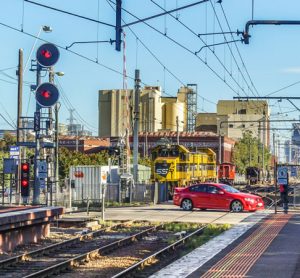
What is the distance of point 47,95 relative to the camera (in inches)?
1041

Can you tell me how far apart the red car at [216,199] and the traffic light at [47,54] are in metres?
12.9

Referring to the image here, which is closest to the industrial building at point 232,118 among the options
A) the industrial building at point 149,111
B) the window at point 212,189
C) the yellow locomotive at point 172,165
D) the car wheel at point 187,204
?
the industrial building at point 149,111

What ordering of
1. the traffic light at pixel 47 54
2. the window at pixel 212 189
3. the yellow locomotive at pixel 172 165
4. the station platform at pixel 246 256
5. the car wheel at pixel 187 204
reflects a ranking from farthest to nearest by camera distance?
the yellow locomotive at pixel 172 165 → the car wheel at pixel 187 204 → the window at pixel 212 189 → the traffic light at pixel 47 54 → the station platform at pixel 246 256

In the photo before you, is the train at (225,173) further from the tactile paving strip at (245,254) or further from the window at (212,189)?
the tactile paving strip at (245,254)

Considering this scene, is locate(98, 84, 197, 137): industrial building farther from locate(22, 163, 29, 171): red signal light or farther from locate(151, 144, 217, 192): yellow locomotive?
locate(22, 163, 29, 171): red signal light

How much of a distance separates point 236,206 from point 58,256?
1891cm

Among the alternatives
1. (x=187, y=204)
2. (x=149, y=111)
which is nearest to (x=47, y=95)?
(x=187, y=204)

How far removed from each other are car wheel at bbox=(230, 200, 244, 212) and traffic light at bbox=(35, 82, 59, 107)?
1366 cm

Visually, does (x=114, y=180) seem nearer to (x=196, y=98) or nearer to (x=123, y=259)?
(x=123, y=259)

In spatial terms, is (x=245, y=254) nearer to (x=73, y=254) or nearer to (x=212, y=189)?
(x=73, y=254)

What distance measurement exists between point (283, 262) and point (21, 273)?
5661 mm

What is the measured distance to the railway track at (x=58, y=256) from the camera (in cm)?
1613

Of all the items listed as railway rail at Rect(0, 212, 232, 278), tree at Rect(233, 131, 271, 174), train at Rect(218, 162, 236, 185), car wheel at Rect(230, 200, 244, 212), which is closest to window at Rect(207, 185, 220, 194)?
car wheel at Rect(230, 200, 244, 212)

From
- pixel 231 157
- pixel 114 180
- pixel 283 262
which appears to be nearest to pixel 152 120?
pixel 231 157
